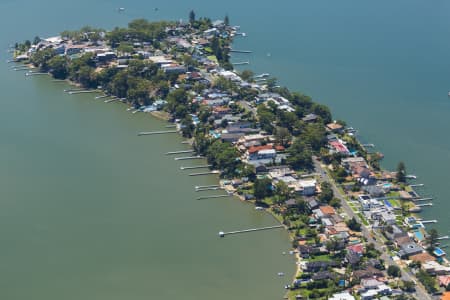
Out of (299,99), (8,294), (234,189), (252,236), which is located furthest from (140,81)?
(8,294)

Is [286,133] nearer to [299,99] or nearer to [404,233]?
[299,99]

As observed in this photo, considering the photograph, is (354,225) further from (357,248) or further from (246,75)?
(246,75)

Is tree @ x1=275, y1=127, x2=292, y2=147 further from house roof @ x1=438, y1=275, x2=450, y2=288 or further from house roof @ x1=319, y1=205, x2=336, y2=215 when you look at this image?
house roof @ x1=438, y1=275, x2=450, y2=288

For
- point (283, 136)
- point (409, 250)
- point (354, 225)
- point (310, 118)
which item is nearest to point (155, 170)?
point (283, 136)

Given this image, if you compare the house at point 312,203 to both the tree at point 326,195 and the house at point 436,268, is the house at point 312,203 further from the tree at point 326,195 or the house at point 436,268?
the house at point 436,268

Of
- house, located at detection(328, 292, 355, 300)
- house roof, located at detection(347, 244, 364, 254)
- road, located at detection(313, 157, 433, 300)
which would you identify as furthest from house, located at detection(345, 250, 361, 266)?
house, located at detection(328, 292, 355, 300)
